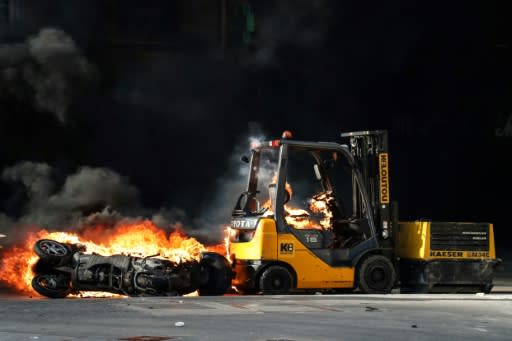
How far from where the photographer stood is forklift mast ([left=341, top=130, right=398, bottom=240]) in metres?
14.9

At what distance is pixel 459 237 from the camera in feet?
48.7

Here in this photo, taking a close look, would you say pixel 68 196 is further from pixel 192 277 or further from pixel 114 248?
pixel 192 277

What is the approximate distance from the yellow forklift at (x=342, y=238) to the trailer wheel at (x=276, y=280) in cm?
2

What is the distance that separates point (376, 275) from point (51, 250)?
16.7 ft

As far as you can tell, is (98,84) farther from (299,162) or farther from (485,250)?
(485,250)

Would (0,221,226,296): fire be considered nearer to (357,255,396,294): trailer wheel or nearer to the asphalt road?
the asphalt road

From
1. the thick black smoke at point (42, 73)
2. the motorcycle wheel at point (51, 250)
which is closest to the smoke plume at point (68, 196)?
the thick black smoke at point (42, 73)

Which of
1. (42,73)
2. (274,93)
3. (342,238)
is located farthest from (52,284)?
(274,93)

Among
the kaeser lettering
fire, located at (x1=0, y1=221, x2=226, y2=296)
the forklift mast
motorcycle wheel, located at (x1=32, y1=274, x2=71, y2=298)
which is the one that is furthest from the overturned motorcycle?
the kaeser lettering

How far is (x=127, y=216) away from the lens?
65.4 feet

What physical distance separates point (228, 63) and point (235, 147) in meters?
2.32

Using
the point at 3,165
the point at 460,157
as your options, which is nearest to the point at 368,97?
the point at 460,157

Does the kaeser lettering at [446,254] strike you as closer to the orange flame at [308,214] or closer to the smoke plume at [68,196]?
the orange flame at [308,214]

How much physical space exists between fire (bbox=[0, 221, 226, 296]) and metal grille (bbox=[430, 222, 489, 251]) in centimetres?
382
